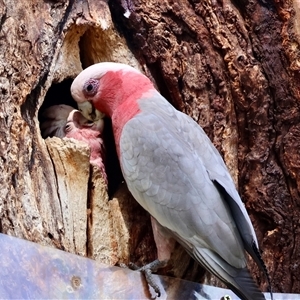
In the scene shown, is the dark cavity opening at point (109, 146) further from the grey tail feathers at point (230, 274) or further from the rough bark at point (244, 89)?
the grey tail feathers at point (230, 274)

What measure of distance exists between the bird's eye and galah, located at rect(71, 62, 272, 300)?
0.43 feet

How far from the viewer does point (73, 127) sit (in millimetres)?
2008

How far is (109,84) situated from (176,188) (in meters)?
0.50

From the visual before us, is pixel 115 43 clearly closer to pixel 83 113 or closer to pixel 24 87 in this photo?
pixel 83 113

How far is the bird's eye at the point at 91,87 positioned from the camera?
1.95 meters

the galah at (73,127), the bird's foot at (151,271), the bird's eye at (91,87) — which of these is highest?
the bird's eye at (91,87)

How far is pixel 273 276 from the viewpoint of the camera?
6.89ft

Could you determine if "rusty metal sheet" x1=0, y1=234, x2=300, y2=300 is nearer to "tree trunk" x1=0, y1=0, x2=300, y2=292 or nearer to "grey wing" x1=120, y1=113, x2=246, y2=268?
"grey wing" x1=120, y1=113, x2=246, y2=268

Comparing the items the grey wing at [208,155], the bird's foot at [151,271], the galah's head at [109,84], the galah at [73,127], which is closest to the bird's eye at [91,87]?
the galah's head at [109,84]

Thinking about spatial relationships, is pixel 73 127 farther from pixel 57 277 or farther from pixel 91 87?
pixel 57 277

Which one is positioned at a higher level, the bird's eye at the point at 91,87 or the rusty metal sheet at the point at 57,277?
the bird's eye at the point at 91,87

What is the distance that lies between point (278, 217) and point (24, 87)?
103cm

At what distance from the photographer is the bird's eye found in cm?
195

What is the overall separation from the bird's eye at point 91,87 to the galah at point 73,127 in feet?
0.35
